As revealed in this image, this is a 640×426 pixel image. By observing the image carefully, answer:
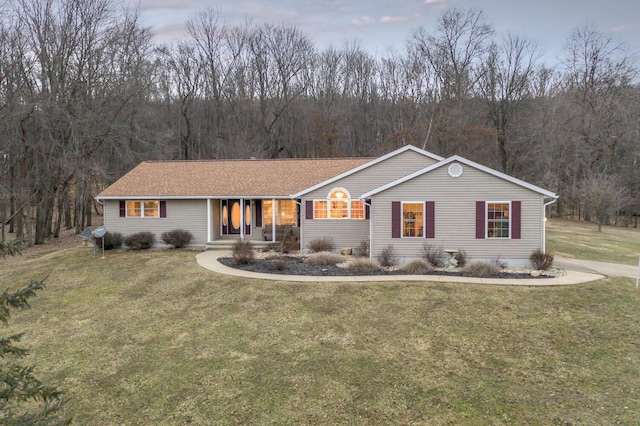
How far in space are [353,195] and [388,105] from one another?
75.6 feet

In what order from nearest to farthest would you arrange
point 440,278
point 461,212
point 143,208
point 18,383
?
point 18,383 → point 440,278 → point 461,212 → point 143,208

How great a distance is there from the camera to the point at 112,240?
1833 cm

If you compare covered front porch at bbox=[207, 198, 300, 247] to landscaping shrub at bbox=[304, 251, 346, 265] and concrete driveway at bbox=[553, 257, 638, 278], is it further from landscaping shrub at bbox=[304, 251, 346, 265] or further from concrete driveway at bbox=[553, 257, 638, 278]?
concrete driveway at bbox=[553, 257, 638, 278]

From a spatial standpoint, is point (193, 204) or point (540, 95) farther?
point (540, 95)

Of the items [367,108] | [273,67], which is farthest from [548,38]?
[273,67]

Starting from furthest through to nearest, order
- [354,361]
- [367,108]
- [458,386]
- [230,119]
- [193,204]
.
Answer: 1. [367,108]
2. [230,119]
3. [193,204]
4. [354,361]
5. [458,386]

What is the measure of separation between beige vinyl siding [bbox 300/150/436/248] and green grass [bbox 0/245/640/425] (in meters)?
5.37

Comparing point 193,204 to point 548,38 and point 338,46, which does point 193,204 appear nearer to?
point 338,46

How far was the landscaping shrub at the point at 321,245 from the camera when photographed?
656 inches

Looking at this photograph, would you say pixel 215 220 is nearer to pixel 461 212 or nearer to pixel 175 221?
pixel 175 221

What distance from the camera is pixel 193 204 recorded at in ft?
61.9

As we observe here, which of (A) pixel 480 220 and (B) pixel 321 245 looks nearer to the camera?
(A) pixel 480 220

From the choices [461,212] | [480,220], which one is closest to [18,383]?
[461,212]

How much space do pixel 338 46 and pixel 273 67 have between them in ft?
25.8
